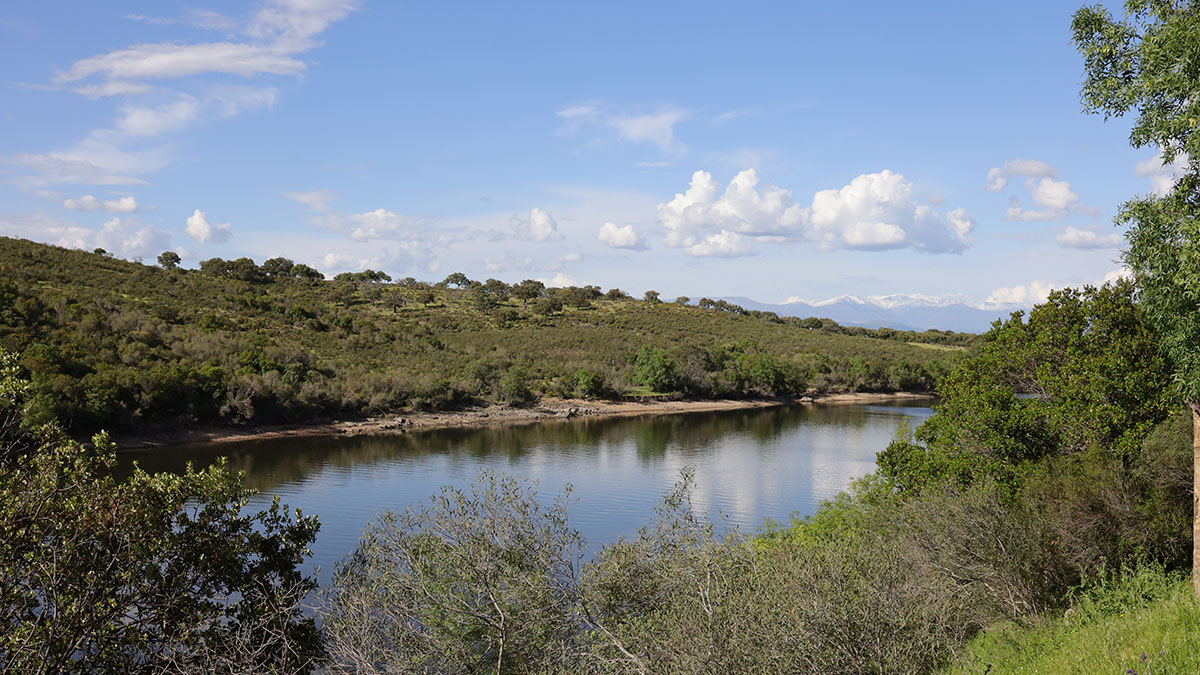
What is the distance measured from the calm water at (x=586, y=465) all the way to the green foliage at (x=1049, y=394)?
393 inches

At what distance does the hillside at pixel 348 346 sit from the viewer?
56.7m

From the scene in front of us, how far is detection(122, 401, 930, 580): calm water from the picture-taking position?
37812 mm

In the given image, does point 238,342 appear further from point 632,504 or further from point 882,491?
point 882,491

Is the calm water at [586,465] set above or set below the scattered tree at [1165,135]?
below

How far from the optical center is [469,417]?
76125mm

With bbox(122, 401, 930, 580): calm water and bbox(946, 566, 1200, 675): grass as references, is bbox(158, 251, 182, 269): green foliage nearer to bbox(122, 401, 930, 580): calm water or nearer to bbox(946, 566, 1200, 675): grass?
bbox(122, 401, 930, 580): calm water

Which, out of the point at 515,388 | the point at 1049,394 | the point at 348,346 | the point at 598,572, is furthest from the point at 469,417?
the point at 598,572

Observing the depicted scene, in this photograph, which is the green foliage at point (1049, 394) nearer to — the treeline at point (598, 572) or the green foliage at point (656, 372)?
the treeline at point (598, 572)

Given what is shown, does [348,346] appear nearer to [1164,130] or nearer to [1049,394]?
[1049,394]

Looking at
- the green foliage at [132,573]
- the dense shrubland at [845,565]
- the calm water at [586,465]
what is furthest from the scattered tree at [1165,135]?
the calm water at [586,465]

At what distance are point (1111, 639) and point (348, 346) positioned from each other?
85233mm

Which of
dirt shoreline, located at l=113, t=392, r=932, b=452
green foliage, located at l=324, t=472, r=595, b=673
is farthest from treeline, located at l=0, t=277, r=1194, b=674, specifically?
dirt shoreline, located at l=113, t=392, r=932, b=452

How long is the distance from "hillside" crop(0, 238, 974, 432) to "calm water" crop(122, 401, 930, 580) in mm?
5936

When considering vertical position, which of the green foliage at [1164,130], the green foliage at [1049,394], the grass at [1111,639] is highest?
the green foliage at [1164,130]
